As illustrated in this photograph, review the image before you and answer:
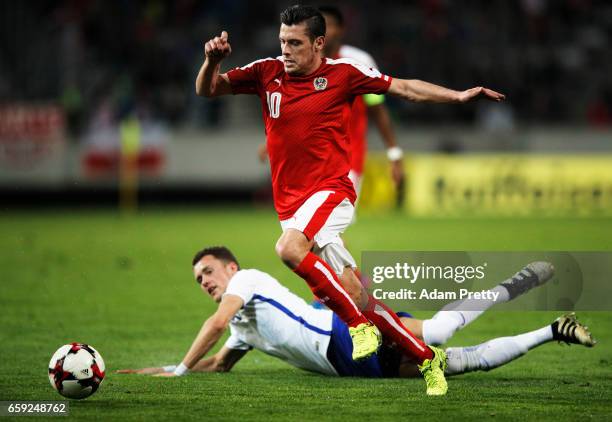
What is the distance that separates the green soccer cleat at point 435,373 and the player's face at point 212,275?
1499 mm

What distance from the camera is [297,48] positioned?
6.16 m

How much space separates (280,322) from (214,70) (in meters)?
1.61

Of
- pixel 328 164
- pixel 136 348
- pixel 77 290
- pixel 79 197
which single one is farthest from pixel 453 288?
pixel 79 197

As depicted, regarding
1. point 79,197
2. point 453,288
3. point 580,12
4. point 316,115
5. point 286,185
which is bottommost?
point 79,197

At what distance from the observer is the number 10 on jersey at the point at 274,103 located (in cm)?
626

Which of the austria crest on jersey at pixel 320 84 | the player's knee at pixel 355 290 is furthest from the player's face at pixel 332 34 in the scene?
the player's knee at pixel 355 290

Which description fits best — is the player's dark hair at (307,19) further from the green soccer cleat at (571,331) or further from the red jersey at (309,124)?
the green soccer cleat at (571,331)

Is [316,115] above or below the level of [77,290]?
above

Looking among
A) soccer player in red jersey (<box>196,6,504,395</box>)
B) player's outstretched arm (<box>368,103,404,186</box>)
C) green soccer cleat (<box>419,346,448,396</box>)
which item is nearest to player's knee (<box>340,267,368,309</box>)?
soccer player in red jersey (<box>196,6,504,395</box>)

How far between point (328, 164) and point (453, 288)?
1.26m

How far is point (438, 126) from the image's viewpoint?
23.1 m

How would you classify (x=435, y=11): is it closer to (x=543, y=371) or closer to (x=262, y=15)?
(x=262, y=15)

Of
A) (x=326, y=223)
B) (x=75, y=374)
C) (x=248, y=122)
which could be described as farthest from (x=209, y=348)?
(x=248, y=122)

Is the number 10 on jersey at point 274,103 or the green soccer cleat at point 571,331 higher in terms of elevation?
the number 10 on jersey at point 274,103
